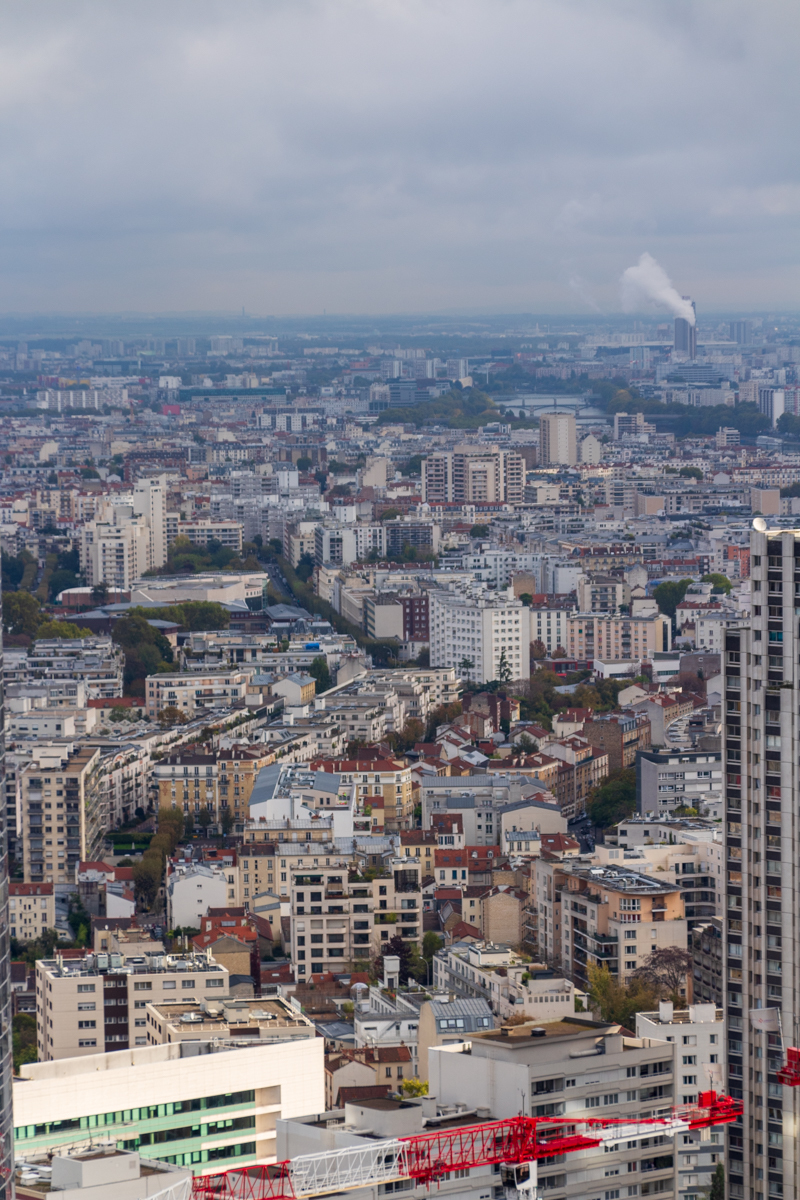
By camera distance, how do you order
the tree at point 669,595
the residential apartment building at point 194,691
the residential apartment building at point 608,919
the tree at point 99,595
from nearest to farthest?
the residential apartment building at point 608,919, the residential apartment building at point 194,691, the tree at point 669,595, the tree at point 99,595

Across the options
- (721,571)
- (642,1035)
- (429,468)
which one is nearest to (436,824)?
(642,1035)

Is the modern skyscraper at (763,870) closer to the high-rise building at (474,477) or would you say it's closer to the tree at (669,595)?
the tree at (669,595)

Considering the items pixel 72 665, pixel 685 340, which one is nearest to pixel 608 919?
pixel 72 665

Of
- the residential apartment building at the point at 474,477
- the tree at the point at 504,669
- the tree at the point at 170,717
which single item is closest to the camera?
the tree at the point at 170,717

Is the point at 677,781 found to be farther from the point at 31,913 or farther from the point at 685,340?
the point at 685,340

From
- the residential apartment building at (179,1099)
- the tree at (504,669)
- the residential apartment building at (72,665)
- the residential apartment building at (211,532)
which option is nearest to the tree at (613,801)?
the tree at (504,669)

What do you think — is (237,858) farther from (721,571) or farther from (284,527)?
(284,527)
